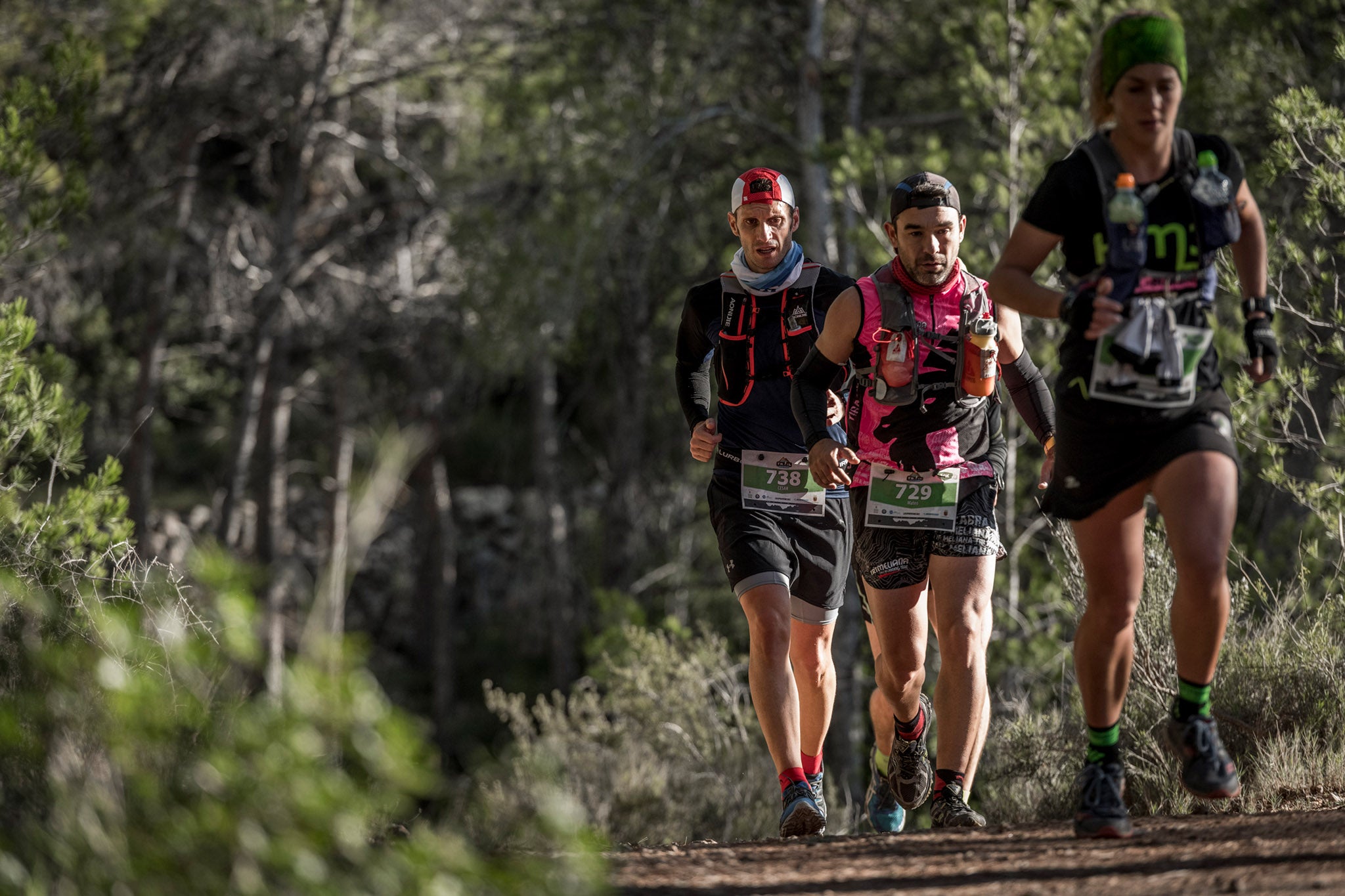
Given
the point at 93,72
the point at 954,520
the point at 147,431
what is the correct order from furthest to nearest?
the point at 147,431
the point at 93,72
the point at 954,520

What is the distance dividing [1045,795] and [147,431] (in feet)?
46.2

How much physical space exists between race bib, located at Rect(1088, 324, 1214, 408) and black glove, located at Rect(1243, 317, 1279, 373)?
0.67 ft

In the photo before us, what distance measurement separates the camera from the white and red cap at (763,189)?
15.4 feet

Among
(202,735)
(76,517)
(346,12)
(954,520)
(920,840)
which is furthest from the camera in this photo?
(346,12)

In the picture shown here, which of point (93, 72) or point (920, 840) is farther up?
point (93, 72)

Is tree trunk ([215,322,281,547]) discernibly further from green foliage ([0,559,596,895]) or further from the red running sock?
green foliage ([0,559,596,895])

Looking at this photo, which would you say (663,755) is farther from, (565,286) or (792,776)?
(565,286)

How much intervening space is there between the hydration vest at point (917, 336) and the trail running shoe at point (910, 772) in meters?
1.11

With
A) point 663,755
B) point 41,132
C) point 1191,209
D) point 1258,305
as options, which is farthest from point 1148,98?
point 41,132

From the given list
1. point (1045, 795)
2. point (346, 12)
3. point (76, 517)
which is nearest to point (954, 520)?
point (1045, 795)

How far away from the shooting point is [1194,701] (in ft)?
10.8

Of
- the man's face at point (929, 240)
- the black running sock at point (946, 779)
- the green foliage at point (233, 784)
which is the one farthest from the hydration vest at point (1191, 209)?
the green foliage at point (233, 784)

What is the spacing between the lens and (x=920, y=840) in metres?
3.68

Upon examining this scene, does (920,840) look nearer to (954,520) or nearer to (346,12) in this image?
(954,520)
